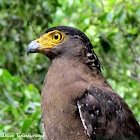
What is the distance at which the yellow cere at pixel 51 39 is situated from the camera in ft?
9.68

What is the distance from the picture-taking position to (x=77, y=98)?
2.58 metres

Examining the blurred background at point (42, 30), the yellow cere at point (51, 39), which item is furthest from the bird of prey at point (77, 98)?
the blurred background at point (42, 30)

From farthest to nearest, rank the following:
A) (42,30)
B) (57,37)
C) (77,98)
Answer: (42,30)
(57,37)
(77,98)

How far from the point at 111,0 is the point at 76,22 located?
0.88 m

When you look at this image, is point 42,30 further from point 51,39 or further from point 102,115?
point 102,115

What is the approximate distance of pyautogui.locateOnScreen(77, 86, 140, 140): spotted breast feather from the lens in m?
2.55

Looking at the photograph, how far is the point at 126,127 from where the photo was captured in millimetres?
2811

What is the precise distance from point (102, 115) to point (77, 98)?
0.28 m

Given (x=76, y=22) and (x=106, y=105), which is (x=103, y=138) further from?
(x=76, y=22)

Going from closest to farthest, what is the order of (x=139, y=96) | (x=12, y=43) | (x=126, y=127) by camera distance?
(x=126, y=127), (x=12, y=43), (x=139, y=96)

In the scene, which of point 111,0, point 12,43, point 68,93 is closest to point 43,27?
point 12,43

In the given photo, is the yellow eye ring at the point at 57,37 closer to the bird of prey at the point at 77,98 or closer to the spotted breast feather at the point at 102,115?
the bird of prey at the point at 77,98

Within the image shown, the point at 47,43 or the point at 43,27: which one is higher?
the point at 47,43

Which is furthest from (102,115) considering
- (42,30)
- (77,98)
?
(42,30)
